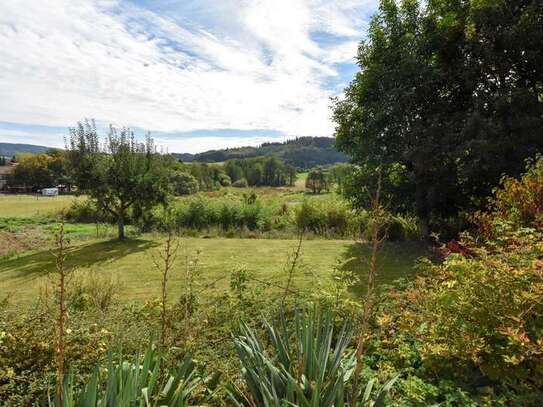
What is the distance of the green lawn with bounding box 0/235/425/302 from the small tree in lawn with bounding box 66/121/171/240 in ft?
5.65

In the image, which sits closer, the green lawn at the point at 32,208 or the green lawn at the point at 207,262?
the green lawn at the point at 207,262

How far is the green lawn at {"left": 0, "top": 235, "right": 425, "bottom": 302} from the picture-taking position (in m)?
7.47

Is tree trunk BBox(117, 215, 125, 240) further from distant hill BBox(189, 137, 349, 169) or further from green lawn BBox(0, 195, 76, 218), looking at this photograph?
distant hill BBox(189, 137, 349, 169)

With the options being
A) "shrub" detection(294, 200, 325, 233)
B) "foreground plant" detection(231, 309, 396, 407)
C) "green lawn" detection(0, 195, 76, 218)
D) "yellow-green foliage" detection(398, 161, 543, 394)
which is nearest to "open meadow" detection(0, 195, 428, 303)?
"shrub" detection(294, 200, 325, 233)

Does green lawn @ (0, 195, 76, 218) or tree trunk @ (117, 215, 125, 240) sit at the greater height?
tree trunk @ (117, 215, 125, 240)

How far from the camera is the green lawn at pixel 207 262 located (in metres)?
7.47

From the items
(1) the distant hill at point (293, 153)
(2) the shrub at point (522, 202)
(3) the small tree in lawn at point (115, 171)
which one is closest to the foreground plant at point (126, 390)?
(2) the shrub at point (522, 202)

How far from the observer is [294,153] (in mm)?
164250

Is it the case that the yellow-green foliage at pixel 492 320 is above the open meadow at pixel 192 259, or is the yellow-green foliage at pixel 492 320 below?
above

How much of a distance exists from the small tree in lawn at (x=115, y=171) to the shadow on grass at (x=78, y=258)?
1275 mm

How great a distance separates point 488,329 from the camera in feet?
9.64

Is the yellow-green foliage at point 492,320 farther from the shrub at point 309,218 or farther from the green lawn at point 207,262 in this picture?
the shrub at point 309,218

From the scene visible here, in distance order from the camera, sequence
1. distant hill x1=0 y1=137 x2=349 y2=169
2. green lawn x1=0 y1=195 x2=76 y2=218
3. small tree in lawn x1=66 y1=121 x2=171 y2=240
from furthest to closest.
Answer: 1. distant hill x1=0 y1=137 x2=349 y2=169
2. green lawn x1=0 y1=195 x2=76 y2=218
3. small tree in lawn x1=66 y1=121 x2=171 y2=240

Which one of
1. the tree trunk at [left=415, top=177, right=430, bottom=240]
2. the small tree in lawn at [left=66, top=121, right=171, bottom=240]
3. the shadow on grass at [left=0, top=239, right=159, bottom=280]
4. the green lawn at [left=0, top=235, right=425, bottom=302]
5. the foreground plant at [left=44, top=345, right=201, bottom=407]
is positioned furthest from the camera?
the small tree in lawn at [left=66, top=121, right=171, bottom=240]
